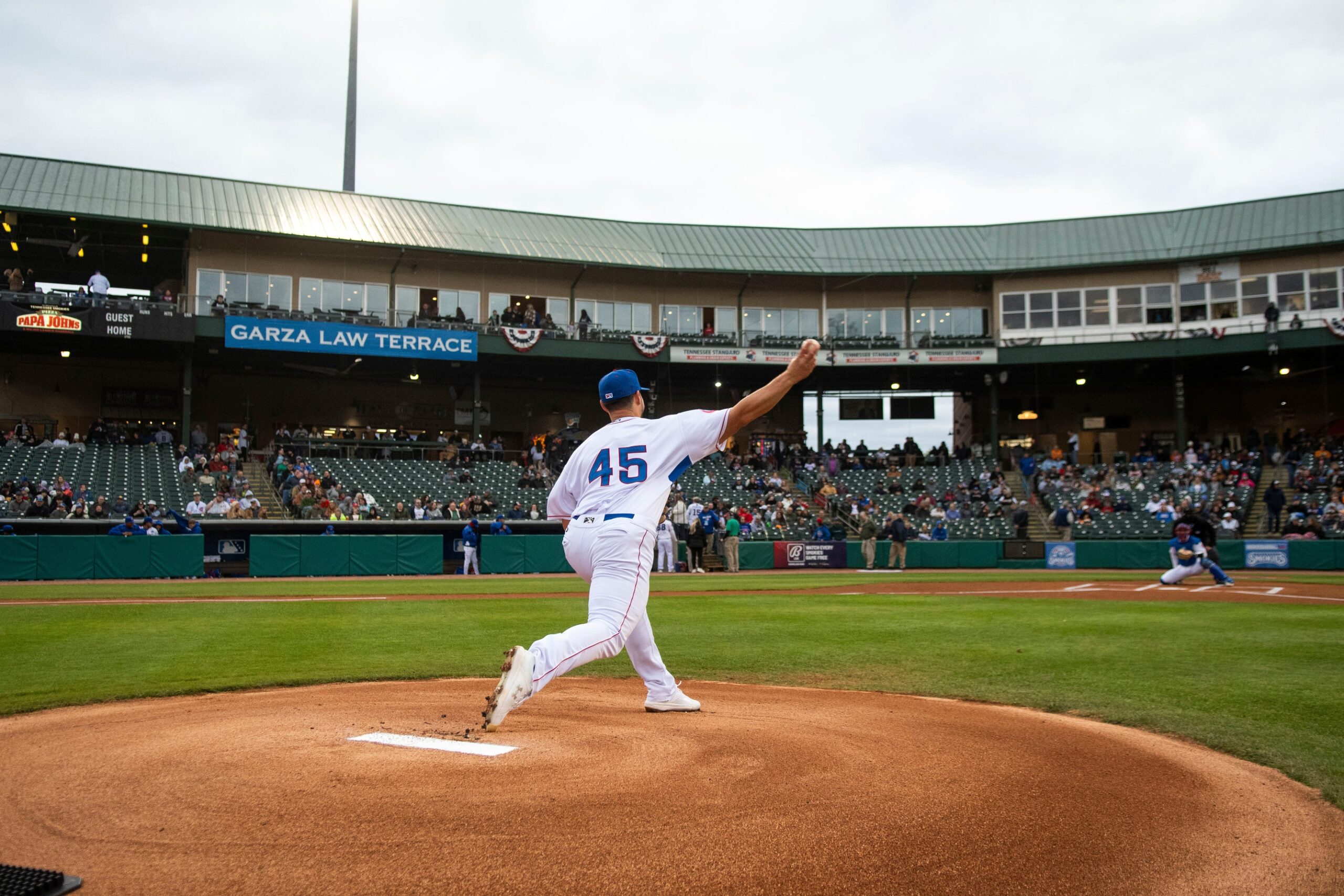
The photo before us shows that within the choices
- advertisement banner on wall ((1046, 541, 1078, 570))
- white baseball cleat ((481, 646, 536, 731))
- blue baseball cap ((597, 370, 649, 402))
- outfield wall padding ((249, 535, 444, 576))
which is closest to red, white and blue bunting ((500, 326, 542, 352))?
outfield wall padding ((249, 535, 444, 576))

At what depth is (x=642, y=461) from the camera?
5.16 metres

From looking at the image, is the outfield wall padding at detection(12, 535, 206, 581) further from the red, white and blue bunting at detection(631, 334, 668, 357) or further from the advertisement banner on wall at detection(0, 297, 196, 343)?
the red, white and blue bunting at detection(631, 334, 668, 357)

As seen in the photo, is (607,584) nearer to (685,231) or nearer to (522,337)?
(522,337)

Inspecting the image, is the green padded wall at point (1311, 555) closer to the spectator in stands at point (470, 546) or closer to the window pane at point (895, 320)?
the window pane at point (895, 320)

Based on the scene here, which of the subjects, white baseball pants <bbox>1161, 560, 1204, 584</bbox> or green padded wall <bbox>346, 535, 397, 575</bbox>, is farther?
green padded wall <bbox>346, 535, 397, 575</bbox>

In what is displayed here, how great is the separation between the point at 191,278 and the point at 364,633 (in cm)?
2964

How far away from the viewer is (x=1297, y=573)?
84.9ft

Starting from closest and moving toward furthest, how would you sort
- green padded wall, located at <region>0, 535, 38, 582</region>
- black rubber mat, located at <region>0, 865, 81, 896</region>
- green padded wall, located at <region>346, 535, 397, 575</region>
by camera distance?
black rubber mat, located at <region>0, 865, 81, 896</region> < green padded wall, located at <region>0, 535, 38, 582</region> < green padded wall, located at <region>346, 535, 397, 575</region>

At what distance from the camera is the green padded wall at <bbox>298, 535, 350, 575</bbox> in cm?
2512

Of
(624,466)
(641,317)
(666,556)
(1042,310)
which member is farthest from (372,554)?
(1042,310)

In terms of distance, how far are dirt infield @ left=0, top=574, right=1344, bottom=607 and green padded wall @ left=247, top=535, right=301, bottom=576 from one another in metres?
4.36

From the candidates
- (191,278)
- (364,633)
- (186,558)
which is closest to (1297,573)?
(364,633)

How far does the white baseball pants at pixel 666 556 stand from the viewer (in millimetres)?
27406

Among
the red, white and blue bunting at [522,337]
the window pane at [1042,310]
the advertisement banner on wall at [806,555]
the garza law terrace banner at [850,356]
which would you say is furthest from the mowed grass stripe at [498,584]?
the window pane at [1042,310]
